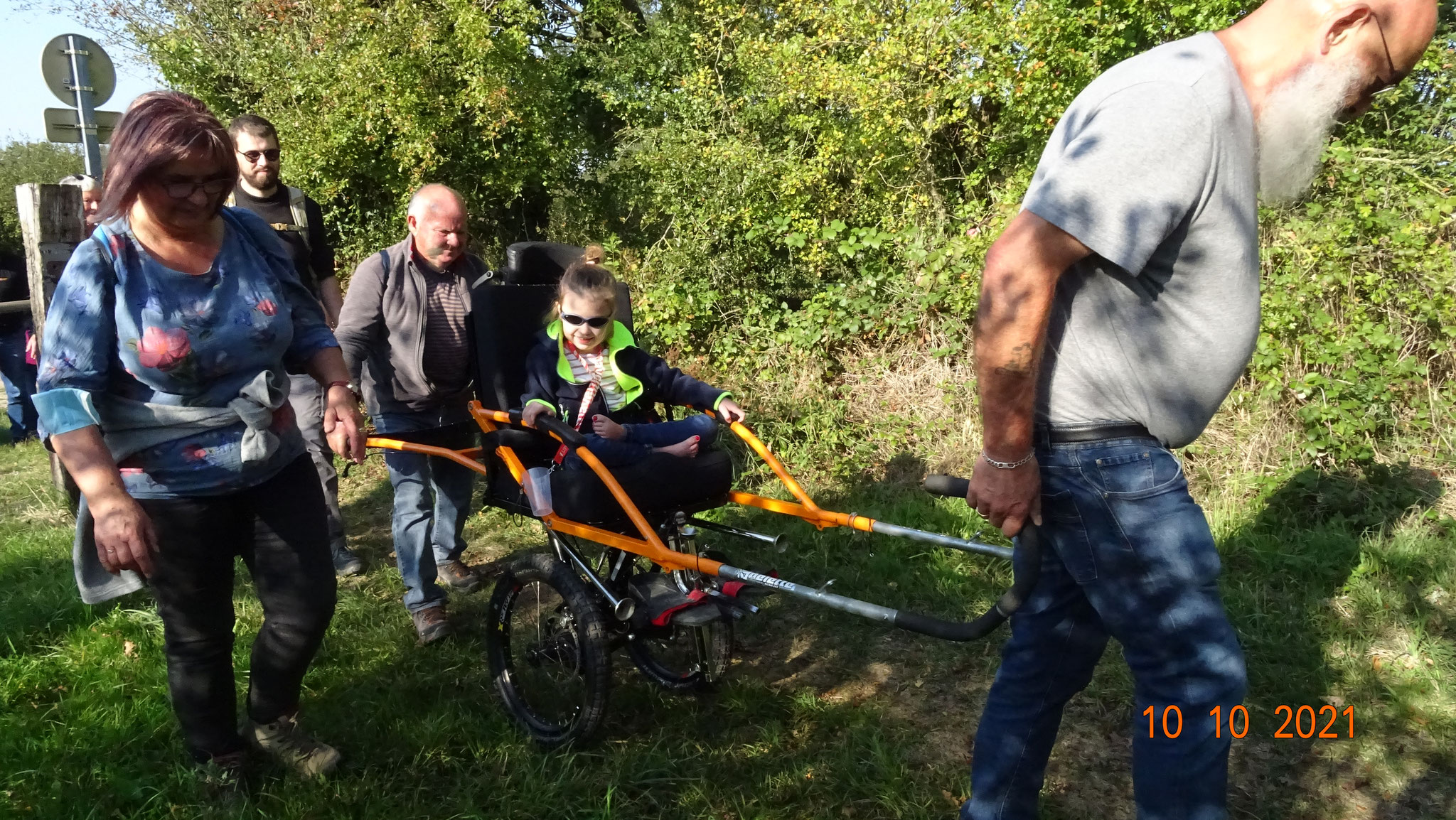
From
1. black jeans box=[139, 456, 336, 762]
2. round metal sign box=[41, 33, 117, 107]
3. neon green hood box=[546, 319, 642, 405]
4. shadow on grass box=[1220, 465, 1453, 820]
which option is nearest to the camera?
black jeans box=[139, 456, 336, 762]

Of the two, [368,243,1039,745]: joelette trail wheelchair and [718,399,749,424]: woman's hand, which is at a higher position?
[718,399,749,424]: woman's hand

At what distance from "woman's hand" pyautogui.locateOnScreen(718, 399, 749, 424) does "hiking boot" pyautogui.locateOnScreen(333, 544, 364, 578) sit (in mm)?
2456

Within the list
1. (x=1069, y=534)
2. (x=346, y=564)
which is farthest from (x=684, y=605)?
(x=346, y=564)

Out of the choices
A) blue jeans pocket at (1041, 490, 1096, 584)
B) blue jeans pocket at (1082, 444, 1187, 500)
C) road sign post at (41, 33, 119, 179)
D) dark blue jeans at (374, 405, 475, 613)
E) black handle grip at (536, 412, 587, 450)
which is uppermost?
road sign post at (41, 33, 119, 179)

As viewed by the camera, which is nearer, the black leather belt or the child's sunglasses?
the black leather belt

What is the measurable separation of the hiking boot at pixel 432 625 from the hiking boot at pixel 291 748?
3.45 ft

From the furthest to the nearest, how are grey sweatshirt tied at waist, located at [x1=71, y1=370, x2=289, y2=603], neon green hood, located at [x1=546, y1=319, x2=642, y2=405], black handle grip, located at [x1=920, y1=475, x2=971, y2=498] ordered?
1. neon green hood, located at [x1=546, y1=319, x2=642, y2=405]
2. grey sweatshirt tied at waist, located at [x1=71, y1=370, x2=289, y2=603]
3. black handle grip, located at [x1=920, y1=475, x2=971, y2=498]

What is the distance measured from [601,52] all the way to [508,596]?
11.8 metres

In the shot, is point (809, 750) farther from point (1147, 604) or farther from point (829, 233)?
point (829, 233)

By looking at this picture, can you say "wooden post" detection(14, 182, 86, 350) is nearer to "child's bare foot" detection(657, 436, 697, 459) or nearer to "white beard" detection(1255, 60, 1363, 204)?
"child's bare foot" detection(657, 436, 697, 459)

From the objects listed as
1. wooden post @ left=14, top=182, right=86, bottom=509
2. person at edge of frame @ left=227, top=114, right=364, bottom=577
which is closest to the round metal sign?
wooden post @ left=14, top=182, right=86, bottom=509

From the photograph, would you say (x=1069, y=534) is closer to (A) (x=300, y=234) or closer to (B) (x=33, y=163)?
(A) (x=300, y=234)

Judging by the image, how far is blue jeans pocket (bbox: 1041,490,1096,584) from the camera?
80.1 inches

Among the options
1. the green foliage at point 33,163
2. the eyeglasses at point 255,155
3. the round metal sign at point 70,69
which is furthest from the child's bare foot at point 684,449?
the green foliage at point 33,163
